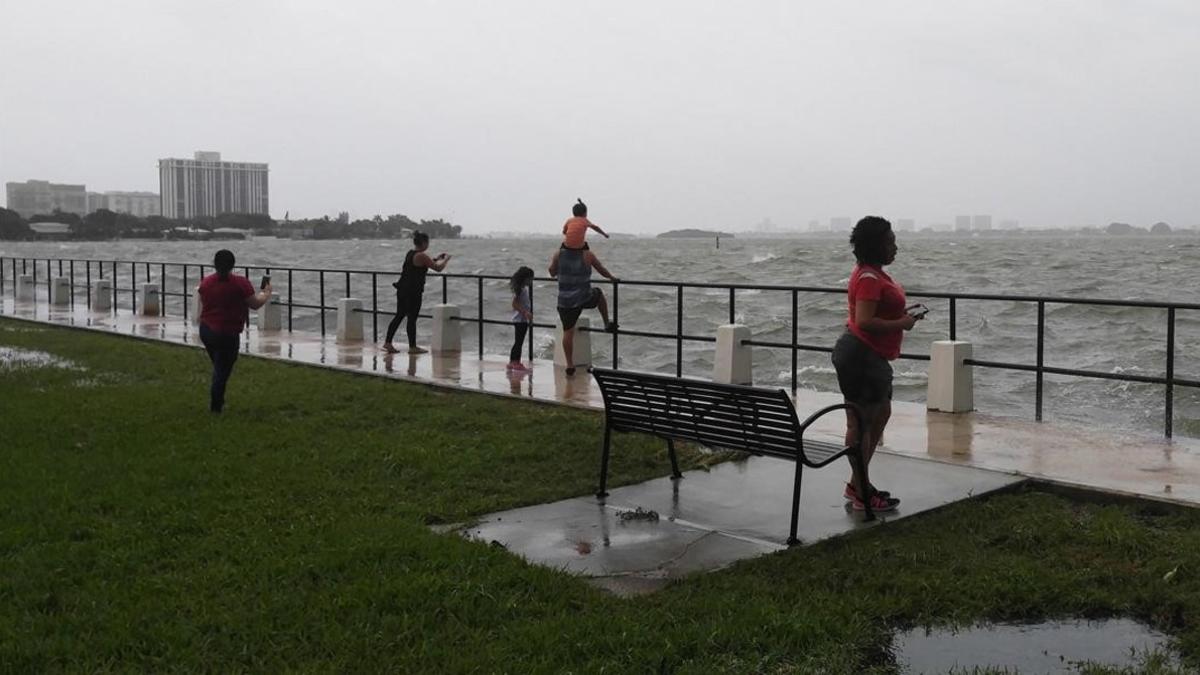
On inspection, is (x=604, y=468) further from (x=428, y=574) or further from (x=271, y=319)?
(x=271, y=319)

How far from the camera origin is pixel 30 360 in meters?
14.7

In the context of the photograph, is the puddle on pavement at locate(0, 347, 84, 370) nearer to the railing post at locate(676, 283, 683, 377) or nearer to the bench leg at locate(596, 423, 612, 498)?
the railing post at locate(676, 283, 683, 377)

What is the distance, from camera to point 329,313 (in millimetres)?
40469

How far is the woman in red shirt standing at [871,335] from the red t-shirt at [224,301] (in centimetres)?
557

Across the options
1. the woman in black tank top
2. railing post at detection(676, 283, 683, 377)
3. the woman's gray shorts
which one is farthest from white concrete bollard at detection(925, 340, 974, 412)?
the woman in black tank top

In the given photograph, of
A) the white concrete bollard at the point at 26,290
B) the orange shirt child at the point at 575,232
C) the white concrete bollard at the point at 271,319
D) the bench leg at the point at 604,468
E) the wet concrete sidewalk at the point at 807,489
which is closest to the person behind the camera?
the wet concrete sidewalk at the point at 807,489

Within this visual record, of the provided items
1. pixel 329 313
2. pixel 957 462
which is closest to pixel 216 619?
pixel 957 462

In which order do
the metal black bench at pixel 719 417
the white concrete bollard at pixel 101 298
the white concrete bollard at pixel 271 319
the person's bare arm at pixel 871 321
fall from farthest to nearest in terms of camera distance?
the white concrete bollard at pixel 101 298 → the white concrete bollard at pixel 271 319 → the person's bare arm at pixel 871 321 → the metal black bench at pixel 719 417

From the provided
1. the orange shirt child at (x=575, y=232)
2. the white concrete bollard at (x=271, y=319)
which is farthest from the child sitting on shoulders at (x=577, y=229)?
the white concrete bollard at (x=271, y=319)

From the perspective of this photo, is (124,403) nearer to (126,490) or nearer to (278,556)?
(126,490)

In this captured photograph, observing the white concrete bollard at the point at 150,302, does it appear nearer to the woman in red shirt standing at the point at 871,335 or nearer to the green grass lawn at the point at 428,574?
the green grass lawn at the point at 428,574

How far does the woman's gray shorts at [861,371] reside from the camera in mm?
6902

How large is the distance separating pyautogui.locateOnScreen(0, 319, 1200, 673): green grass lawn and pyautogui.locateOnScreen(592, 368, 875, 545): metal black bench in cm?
51

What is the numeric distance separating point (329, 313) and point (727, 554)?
116ft
